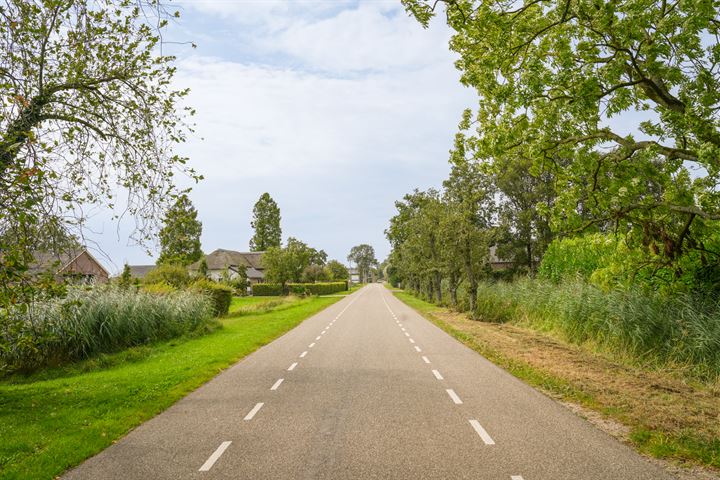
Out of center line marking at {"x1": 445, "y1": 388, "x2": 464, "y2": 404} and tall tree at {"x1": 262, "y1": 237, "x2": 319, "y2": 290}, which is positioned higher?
tall tree at {"x1": 262, "y1": 237, "x2": 319, "y2": 290}

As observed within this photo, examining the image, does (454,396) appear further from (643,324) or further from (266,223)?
(266,223)

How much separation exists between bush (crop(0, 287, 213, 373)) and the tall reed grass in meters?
14.0

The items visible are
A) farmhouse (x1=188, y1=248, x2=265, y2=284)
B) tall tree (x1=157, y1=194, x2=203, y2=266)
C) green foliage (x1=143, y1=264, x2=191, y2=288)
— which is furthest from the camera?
farmhouse (x1=188, y1=248, x2=265, y2=284)

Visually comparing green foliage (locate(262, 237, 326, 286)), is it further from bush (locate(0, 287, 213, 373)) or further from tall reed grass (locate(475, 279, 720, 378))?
tall reed grass (locate(475, 279, 720, 378))

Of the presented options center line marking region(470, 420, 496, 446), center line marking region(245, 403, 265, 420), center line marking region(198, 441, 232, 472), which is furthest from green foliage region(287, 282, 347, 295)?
center line marking region(198, 441, 232, 472)

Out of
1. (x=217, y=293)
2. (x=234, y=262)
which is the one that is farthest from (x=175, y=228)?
(x=234, y=262)

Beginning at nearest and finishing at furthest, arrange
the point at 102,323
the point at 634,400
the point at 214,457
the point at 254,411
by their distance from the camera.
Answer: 1. the point at 214,457
2. the point at 254,411
3. the point at 634,400
4. the point at 102,323

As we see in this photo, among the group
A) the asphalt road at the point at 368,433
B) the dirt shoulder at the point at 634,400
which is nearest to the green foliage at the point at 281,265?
the dirt shoulder at the point at 634,400

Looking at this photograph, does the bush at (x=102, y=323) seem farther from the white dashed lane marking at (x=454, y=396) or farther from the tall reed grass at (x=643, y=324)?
the tall reed grass at (x=643, y=324)

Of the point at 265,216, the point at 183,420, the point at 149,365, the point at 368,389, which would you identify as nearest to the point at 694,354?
the point at 368,389

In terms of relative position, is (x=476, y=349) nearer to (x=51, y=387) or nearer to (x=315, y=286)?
(x=51, y=387)

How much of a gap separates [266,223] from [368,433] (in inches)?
3589

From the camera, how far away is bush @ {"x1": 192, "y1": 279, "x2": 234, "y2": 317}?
2633 centimetres

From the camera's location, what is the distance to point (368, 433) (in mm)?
6723
